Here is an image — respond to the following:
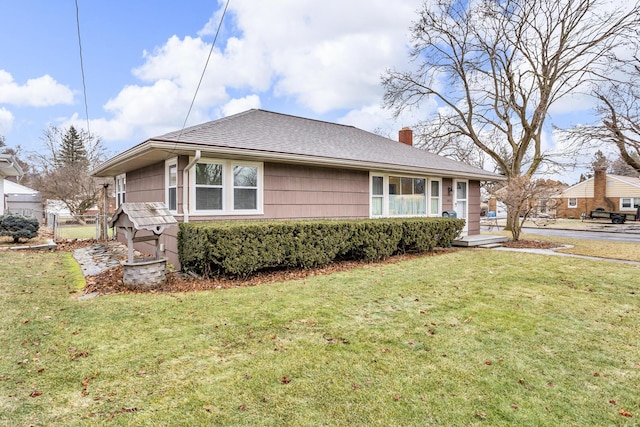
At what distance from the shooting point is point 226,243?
6035 millimetres

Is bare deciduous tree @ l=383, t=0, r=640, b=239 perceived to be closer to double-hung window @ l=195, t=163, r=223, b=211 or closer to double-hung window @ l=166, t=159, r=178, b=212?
double-hung window @ l=195, t=163, r=223, b=211

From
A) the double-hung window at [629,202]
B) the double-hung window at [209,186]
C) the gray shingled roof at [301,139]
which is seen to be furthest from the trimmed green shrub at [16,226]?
the double-hung window at [629,202]

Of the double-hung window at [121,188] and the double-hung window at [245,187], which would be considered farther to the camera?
the double-hung window at [121,188]

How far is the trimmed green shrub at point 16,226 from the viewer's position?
10.2 m

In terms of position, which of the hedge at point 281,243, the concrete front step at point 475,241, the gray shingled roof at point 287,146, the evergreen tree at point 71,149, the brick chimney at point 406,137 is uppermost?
the evergreen tree at point 71,149

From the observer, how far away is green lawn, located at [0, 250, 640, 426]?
94.3 inches

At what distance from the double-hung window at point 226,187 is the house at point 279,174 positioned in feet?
0.07

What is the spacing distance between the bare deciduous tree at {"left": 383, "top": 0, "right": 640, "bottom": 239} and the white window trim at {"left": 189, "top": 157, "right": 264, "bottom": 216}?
13053mm

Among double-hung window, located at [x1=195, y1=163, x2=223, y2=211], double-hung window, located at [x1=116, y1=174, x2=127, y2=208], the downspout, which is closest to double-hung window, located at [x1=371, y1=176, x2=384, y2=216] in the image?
double-hung window, located at [x1=195, y1=163, x2=223, y2=211]

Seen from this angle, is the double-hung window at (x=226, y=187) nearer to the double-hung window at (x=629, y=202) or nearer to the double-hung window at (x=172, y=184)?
the double-hung window at (x=172, y=184)

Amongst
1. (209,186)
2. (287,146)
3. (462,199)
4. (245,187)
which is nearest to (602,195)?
(462,199)

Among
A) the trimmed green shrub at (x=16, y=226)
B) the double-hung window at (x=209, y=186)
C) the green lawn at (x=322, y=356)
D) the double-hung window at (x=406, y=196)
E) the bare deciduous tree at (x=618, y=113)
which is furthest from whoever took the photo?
the bare deciduous tree at (x=618, y=113)

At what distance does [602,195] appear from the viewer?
31922 millimetres

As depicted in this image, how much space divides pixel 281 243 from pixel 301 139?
3.94 metres
